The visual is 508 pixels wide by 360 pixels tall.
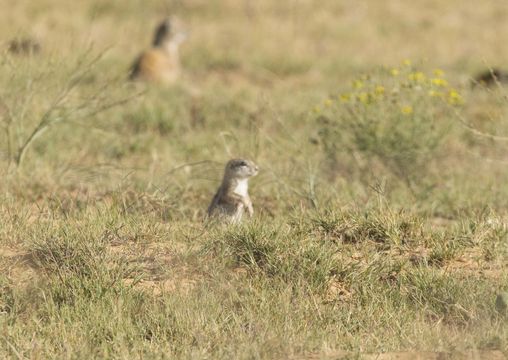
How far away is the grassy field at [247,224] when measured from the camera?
484cm

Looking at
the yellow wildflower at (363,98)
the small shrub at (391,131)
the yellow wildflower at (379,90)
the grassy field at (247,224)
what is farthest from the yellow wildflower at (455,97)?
the yellow wildflower at (363,98)

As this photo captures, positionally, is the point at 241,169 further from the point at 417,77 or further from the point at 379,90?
the point at 417,77

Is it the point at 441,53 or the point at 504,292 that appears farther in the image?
the point at 441,53

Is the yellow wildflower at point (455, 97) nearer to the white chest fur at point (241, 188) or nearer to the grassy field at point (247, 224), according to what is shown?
the grassy field at point (247, 224)

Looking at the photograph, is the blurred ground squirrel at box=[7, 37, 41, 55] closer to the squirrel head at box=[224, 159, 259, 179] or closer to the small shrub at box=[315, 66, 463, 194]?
the squirrel head at box=[224, 159, 259, 179]

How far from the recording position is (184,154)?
968 centimetres

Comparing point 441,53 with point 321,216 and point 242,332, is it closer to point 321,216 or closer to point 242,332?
point 321,216

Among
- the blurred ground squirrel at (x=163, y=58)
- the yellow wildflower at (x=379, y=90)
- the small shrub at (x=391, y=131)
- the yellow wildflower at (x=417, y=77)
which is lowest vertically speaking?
the blurred ground squirrel at (x=163, y=58)

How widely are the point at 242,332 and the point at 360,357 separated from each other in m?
0.65

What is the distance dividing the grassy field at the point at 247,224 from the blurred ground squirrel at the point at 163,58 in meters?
0.79

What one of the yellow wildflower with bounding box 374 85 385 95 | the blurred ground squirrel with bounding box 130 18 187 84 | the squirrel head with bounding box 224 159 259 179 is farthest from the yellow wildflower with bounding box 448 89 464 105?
the blurred ground squirrel with bounding box 130 18 187 84

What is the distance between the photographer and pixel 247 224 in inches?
227

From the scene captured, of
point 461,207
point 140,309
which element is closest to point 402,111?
point 461,207

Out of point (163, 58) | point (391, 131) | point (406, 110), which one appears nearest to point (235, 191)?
point (406, 110)
